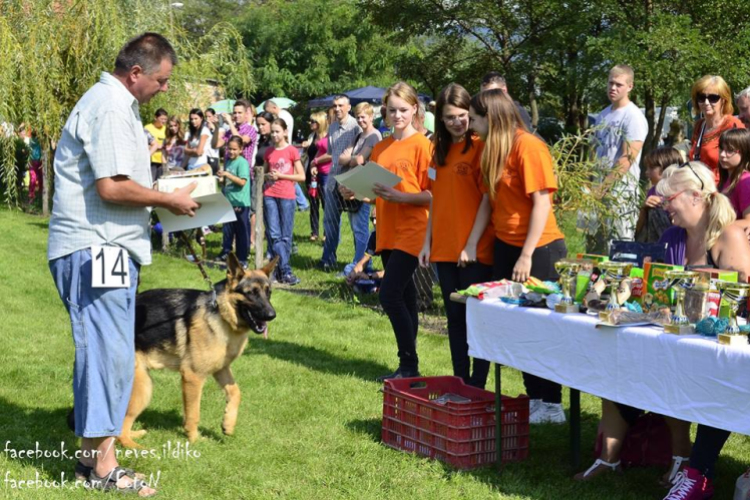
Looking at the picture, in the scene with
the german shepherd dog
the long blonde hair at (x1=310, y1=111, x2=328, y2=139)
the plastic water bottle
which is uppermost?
the long blonde hair at (x1=310, y1=111, x2=328, y2=139)

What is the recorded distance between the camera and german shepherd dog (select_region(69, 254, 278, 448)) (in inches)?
223

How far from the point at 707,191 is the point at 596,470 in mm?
1623

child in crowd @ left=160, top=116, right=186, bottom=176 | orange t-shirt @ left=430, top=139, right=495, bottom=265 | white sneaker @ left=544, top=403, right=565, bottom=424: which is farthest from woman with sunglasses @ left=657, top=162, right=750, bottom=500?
child in crowd @ left=160, top=116, right=186, bottom=176

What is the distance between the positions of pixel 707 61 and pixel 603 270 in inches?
517

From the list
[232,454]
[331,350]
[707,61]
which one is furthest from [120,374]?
[707,61]

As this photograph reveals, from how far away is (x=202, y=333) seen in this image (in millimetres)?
5703

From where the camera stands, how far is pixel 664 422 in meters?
5.18

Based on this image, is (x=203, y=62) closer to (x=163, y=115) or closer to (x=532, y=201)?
(x=163, y=115)

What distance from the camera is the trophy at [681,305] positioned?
13.3 feet

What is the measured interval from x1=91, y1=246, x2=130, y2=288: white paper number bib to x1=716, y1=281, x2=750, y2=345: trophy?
2804 mm

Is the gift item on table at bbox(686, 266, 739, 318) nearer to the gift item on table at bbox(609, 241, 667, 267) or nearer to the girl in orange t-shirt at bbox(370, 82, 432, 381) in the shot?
the gift item on table at bbox(609, 241, 667, 267)

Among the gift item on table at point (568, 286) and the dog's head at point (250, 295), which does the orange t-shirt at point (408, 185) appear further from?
the gift item on table at point (568, 286)

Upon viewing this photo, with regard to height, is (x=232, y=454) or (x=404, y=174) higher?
(x=404, y=174)

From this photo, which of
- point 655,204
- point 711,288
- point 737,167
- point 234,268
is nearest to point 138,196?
point 234,268
